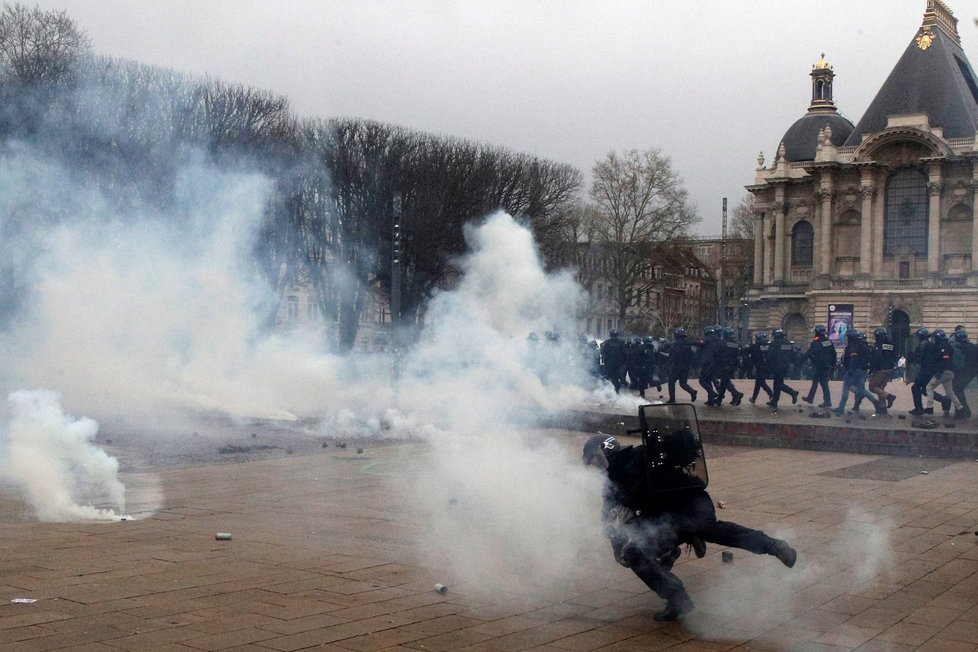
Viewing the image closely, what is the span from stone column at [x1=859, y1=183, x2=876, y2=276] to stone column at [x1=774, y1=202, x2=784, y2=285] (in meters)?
7.30

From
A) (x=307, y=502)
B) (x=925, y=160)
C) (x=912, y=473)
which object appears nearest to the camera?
(x=307, y=502)

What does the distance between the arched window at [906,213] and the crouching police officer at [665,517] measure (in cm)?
6960

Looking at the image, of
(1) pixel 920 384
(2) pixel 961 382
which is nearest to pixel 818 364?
(1) pixel 920 384

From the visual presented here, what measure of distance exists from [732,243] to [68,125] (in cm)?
9095

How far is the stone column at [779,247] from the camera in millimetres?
78312

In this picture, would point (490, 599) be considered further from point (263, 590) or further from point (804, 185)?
point (804, 185)

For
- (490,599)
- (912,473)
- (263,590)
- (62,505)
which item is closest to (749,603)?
(490,599)

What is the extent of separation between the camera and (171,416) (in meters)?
21.2

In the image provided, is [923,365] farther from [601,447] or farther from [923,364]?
[601,447]

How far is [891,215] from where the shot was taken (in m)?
71.8

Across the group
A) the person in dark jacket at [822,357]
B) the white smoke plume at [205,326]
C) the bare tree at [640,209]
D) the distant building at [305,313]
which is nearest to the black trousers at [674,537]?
the white smoke plume at [205,326]

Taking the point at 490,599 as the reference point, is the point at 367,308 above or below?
above

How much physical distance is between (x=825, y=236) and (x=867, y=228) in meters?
3.40

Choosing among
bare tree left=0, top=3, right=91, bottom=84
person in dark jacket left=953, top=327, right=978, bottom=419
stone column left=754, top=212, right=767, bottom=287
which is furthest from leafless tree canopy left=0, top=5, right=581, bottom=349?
stone column left=754, top=212, right=767, bottom=287
